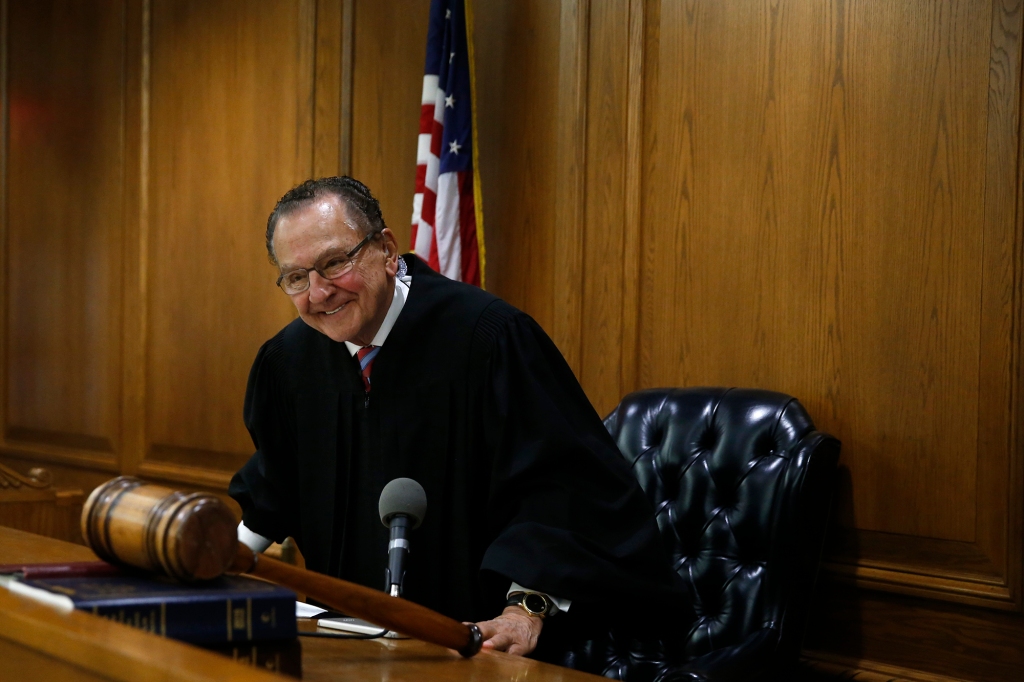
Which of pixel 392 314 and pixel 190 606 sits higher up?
pixel 392 314

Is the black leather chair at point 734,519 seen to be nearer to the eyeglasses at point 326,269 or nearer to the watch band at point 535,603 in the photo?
the watch band at point 535,603

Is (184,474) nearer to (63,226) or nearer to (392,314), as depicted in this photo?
(63,226)

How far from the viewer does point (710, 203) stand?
3262 millimetres

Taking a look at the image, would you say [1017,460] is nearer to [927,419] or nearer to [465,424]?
[927,419]

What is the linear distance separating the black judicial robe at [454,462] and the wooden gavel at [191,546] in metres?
0.78

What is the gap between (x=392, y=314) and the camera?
2.49 meters

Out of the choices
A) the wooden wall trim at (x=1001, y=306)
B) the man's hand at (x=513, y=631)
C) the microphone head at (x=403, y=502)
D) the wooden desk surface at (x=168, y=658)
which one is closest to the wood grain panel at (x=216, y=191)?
the wooden wall trim at (x=1001, y=306)

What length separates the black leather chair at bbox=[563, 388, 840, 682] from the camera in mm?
2609

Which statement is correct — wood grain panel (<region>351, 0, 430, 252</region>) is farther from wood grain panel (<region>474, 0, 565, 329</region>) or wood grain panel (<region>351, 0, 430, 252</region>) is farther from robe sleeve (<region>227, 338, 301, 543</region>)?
robe sleeve (<region>227, 338, 301, 543</region>)

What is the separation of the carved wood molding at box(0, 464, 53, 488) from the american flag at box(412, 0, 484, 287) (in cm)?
228

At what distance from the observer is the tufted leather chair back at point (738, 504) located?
103 inches

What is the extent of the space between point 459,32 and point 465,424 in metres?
1.89

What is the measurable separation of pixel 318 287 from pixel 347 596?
1.17 meters

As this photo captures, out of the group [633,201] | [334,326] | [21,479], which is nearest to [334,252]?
[334,326]
